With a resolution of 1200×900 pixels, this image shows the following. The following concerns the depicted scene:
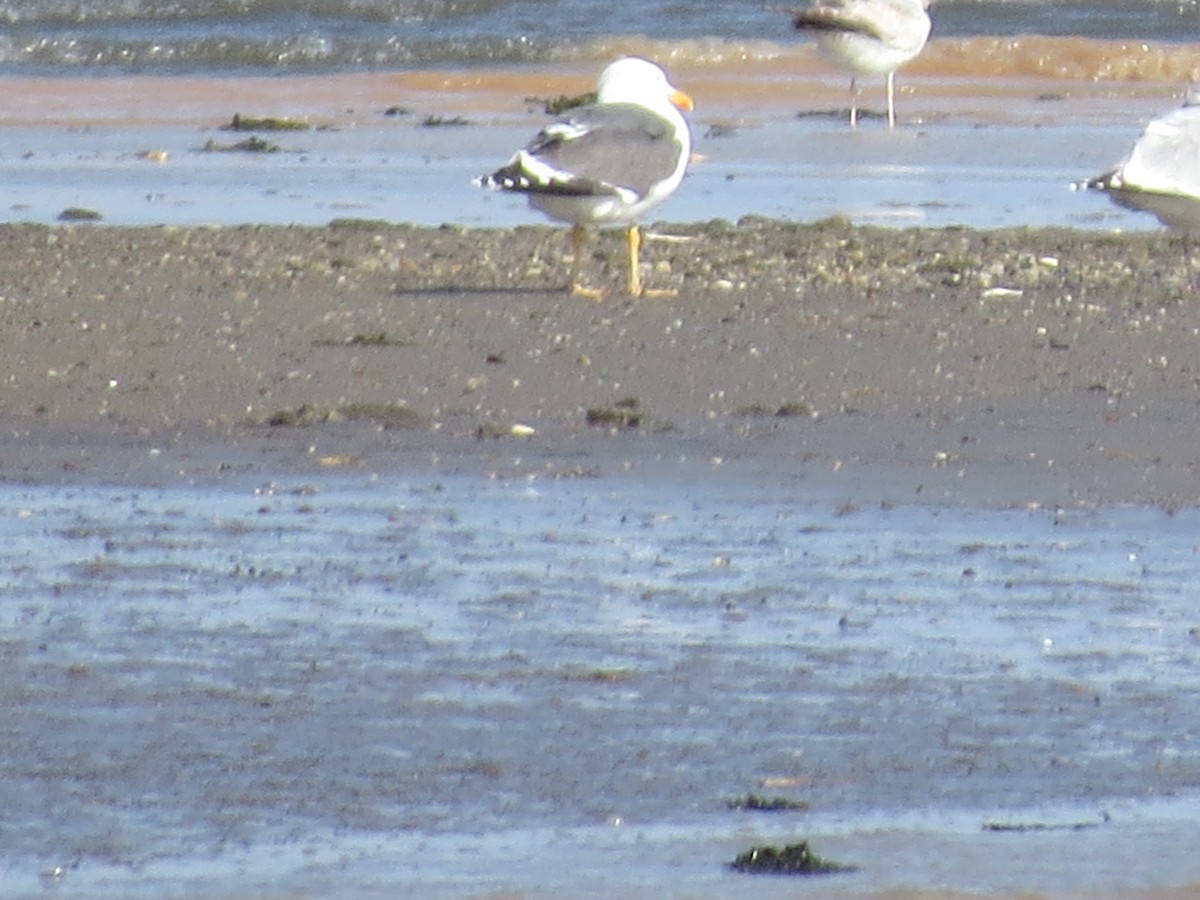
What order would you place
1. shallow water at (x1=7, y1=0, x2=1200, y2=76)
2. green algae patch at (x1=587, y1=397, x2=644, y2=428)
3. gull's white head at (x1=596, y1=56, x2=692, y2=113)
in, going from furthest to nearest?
1. shallow water at (x1=7, y1=0, x2=1200, y2=76)
2. gull's white head at (x1=596, y1=56, x2=692, y2=113)
3. green algae patch at (x1=587, y1=397, x2=644, y2=428)

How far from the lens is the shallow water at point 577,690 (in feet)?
12.2

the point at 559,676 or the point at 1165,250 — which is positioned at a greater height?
the point at 1165,250

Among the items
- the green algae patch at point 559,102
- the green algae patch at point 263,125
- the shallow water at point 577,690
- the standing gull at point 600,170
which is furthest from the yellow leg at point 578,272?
the green algae patch at point 263,125

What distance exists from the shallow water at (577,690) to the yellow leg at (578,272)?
264 centimetres

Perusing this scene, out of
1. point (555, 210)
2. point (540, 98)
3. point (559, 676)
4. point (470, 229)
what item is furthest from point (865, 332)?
point (540, 98)

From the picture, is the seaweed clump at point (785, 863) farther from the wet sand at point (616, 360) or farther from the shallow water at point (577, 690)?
the wet sand at point (616, 360)

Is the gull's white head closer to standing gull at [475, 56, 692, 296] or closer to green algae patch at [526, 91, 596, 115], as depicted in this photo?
standing gull at [475, 56, 692, 296]

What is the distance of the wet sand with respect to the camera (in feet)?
21.4

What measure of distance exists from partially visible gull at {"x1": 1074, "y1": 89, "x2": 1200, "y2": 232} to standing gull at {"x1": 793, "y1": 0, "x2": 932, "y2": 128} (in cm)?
758

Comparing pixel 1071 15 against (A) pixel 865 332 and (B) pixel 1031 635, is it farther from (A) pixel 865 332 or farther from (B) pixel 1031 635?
(B) pixel 1031 635

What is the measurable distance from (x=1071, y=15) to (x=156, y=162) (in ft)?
41.9

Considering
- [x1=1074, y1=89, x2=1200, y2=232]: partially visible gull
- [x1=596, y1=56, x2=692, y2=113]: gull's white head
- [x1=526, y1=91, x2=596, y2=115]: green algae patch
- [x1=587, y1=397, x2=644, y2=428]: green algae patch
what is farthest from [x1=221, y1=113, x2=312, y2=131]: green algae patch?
[x1=587, y1=397, x2=644, y2=428]: green algae patch

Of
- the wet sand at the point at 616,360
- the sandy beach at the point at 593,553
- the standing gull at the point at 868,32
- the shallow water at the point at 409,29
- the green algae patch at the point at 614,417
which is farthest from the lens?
the shallow water at the point at 409,29

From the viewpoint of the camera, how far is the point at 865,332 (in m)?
8.12
